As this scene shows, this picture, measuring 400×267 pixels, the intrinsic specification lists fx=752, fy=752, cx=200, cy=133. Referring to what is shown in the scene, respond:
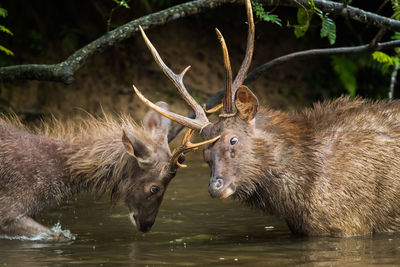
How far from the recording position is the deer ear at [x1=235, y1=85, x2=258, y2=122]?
23.0 ft

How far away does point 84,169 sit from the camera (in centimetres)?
810

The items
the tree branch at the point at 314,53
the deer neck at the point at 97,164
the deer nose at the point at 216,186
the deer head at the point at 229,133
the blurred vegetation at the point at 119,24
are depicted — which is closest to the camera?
the deer nose at the point at 216,186

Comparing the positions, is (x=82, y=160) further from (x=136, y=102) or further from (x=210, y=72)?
(x=210, y=72)

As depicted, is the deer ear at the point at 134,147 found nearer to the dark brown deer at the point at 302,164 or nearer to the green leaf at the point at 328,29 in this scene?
the dark brown deer at the point at 302,164

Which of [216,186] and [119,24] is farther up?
[216,186]

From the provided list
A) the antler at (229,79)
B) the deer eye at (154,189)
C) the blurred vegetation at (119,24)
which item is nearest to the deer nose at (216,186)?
the antler at (229,79)

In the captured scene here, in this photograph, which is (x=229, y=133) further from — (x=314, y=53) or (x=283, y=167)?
(x=314, y=53)

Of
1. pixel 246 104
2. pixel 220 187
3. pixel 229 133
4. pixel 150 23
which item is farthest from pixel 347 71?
pixel 220 187

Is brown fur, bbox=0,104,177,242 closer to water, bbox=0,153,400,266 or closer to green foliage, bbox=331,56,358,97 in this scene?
water, bbox=0,153,400,266

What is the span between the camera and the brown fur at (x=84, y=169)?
7809 mm

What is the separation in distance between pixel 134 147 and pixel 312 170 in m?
1.85

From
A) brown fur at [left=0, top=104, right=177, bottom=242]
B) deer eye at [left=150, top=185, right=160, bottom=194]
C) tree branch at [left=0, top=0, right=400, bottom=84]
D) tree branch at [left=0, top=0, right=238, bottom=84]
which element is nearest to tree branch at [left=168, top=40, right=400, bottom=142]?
tree branch at [left=0, top=0, right=400, bottom=84]

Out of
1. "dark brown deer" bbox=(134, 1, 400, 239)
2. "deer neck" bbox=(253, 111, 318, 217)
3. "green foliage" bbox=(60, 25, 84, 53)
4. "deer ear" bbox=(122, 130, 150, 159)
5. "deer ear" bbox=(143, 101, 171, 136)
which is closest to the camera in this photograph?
"dark brown deer" bbox=(134, 1, 400, 239)

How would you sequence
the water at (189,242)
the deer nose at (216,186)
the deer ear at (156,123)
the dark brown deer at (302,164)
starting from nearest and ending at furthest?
the water at (189,242), the deer nose at (216,186), the dark brown deer at (302,164), the deer ear at (156,123)
